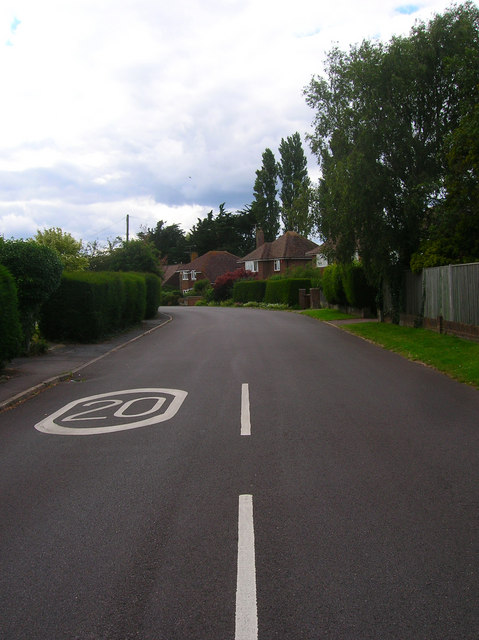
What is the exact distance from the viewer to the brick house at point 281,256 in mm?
68250

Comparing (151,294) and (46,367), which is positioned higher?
(151,294)

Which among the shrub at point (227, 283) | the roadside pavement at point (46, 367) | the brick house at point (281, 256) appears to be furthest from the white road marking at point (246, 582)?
the brick house at point (281, 256)

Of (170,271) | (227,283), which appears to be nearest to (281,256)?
(227,283)

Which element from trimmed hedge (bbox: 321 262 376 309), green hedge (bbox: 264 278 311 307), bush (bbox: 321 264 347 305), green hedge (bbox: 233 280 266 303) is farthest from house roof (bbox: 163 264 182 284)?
trimmed hedge (bbox: 321 262 376 309)

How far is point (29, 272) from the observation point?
14.8m

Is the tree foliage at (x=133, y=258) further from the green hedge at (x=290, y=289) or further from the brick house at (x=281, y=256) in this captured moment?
the brick house at (x=281, y=256)

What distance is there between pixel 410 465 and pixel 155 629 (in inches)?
139

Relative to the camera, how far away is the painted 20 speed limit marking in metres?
7.95

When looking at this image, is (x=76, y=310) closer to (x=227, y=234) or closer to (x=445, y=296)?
(x=445, y=296)

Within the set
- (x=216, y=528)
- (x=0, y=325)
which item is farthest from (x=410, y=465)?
(x=0, y=325)

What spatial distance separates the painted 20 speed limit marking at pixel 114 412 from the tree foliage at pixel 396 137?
1413 centimetres

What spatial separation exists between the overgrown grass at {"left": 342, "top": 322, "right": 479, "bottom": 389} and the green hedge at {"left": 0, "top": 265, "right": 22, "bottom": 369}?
8.93 meters

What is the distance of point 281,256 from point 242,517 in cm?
6476

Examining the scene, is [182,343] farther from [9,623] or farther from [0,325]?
[9,623]
